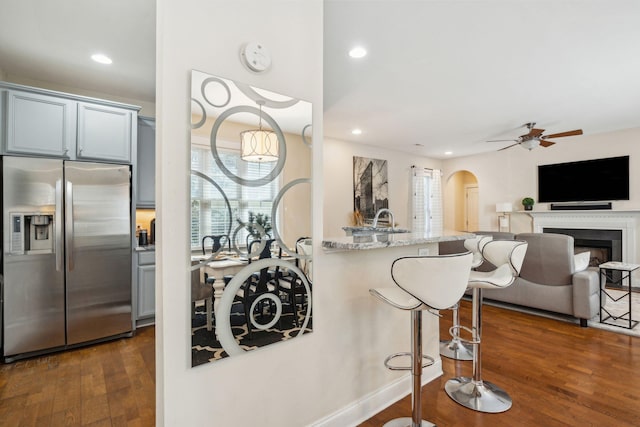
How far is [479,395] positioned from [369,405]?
777 millimetres

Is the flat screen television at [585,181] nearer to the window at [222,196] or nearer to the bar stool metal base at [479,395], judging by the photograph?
the bar stool metal base at [479,395]

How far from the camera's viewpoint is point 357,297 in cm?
192

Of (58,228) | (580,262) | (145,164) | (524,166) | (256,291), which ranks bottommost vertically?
(580,262)

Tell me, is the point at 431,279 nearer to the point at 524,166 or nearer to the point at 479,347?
the point at 479,347

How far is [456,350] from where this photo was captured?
2.83 m

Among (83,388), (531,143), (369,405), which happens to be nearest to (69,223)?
(83,388)

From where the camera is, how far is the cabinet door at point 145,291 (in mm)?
3436

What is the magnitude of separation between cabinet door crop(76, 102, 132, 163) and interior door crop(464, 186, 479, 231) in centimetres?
842

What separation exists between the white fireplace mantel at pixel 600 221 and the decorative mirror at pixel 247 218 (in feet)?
21.3

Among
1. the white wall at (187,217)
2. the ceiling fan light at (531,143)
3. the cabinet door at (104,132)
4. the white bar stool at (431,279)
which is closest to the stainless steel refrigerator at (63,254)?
the cabinet door at (104,132)

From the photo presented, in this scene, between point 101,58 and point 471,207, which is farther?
point 471,207

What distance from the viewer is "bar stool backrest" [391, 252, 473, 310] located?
5.04ft

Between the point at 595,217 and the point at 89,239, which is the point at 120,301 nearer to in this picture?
the point at 89,239

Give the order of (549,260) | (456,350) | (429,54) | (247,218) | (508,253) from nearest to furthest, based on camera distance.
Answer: (247,218) → (508,253) → (456,350) → (429,54) → (549,260)
